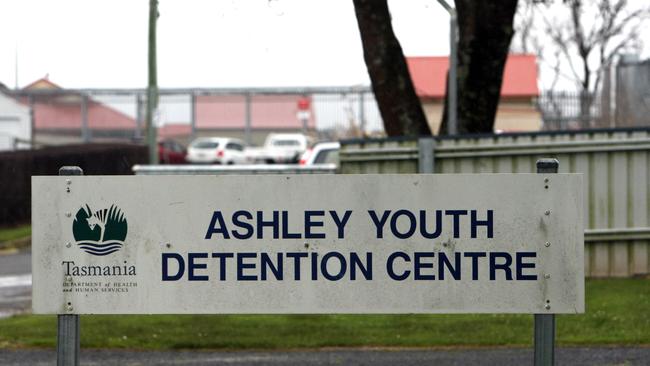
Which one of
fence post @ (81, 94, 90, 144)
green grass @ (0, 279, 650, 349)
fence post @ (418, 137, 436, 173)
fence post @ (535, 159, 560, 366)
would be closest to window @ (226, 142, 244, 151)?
fence post @ (81, 94, 90, 144)

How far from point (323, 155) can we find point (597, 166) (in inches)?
353

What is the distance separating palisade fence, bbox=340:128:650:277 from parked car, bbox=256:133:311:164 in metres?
36.0

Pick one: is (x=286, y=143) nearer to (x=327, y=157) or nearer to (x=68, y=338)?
(x=327, y=157)

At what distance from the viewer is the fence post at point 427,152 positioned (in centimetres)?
1383

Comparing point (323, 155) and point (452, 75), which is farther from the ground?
point (452, 75)

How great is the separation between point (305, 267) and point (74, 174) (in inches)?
47.2

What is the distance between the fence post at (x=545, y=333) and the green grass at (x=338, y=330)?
382cm

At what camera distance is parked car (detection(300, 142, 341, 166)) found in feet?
71.2

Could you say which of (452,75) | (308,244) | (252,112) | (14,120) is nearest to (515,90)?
(252,112)

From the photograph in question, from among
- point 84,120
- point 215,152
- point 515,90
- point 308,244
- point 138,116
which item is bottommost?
point 215,152

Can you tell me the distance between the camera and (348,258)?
5.72 metres

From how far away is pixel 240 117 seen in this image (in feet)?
192

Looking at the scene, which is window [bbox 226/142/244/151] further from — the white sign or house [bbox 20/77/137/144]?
the white sign

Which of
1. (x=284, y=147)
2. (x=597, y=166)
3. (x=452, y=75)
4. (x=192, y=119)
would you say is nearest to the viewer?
(x=597, y=166)
